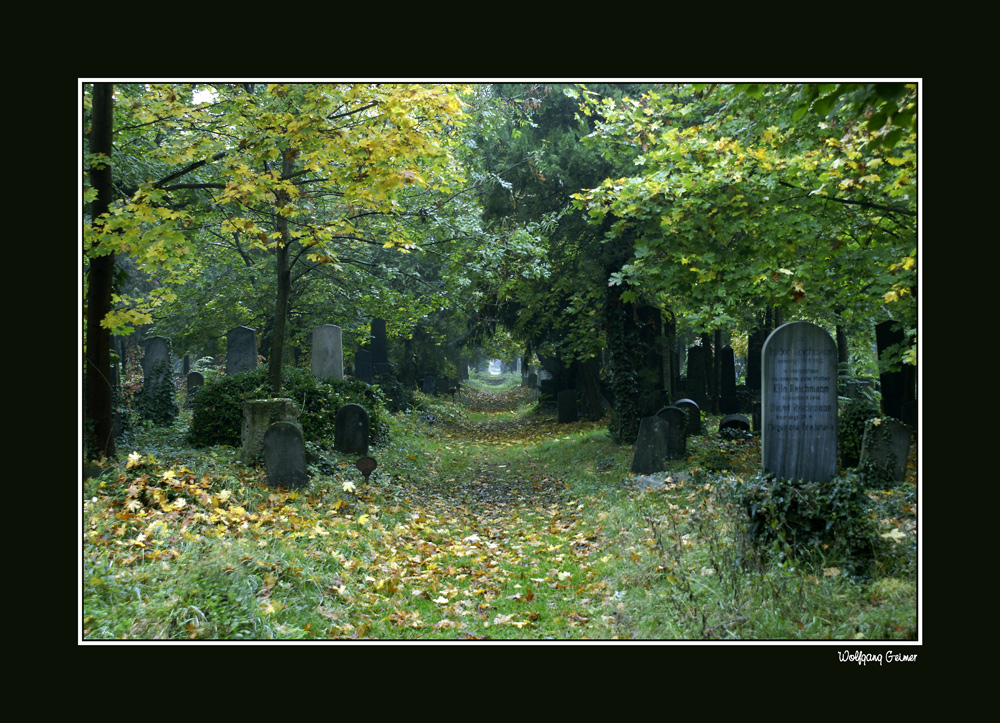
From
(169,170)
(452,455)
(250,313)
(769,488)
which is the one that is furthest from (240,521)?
(250,313)

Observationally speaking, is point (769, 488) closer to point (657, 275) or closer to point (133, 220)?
point (657, 275)

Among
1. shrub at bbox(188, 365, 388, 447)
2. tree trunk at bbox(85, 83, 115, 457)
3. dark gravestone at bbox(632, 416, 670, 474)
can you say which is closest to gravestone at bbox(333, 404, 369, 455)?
shrub at bbox(188, 365, 388, 447)

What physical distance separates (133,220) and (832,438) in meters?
7.64

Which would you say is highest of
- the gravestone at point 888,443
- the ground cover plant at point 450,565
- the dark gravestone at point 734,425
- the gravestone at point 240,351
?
the gravestone at point 240,351

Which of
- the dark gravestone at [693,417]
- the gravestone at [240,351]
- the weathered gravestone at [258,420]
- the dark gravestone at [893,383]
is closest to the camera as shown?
the weathered gravestone at [258,420]

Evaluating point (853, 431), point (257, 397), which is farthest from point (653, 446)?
point (257, 397)

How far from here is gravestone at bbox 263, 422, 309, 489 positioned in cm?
825

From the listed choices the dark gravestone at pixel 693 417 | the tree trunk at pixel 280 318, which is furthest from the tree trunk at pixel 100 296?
the dark gravestone at pixel 693 417

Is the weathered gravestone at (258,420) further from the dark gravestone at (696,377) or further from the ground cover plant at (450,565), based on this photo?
the dark gravestone at (696,377)

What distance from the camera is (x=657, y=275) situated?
350 inches

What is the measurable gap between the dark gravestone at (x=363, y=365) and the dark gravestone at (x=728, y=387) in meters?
11.3

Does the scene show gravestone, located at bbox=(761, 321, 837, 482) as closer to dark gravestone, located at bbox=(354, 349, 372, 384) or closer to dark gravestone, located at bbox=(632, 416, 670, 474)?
dark gravestone, located at bbox=(632, 416, 670, 474)

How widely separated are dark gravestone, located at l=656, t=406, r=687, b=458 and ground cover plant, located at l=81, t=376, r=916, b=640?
1.37m

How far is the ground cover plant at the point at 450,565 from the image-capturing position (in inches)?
172
